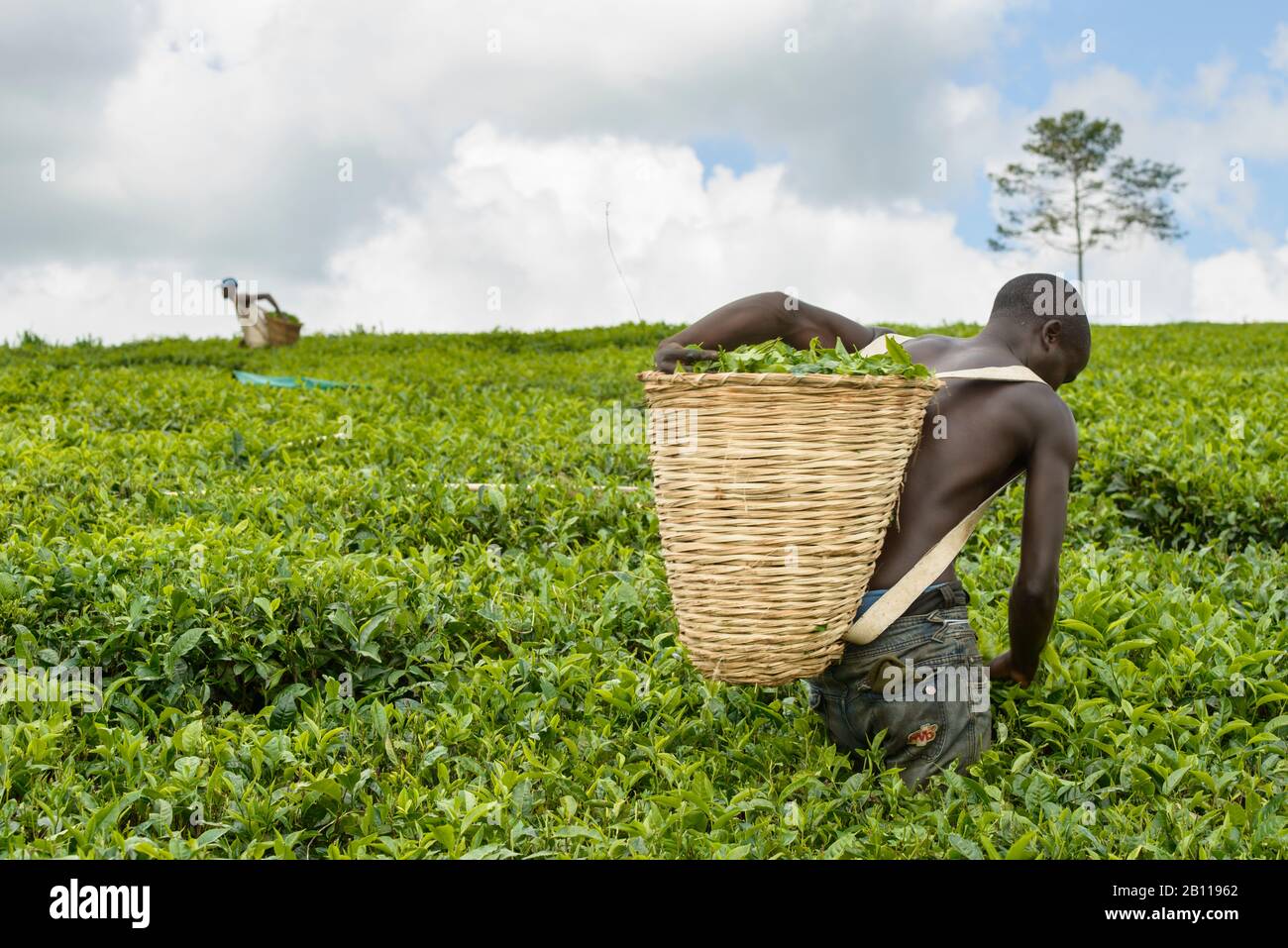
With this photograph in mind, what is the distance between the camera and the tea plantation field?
3.19 m

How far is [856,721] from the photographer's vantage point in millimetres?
3508

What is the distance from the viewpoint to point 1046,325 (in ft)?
11.4

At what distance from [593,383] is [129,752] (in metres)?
7.65

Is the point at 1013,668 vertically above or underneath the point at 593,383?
underneath

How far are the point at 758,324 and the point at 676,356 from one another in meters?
0.38

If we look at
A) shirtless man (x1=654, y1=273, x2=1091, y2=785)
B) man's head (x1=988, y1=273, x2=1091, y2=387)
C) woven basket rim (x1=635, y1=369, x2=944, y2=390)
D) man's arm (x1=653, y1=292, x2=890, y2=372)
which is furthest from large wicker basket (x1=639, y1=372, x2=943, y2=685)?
man's head (x1=988, y1=273, x2=1091, y2=387)

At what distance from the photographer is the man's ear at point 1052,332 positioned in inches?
136

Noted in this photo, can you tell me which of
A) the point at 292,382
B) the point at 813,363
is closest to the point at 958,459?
the point at 813,363

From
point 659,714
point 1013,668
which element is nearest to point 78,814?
point 659,714

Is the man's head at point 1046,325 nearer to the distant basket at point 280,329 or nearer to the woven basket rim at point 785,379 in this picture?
the woven basket rim at point 785,379

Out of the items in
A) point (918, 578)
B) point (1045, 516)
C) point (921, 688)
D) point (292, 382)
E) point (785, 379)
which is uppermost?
point (292, 382)

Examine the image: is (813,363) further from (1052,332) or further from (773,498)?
(1052,332)
